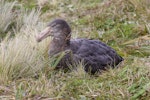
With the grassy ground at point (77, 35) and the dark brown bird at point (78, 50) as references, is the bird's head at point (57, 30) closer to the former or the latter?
the dark brown bird at point (78, 50)

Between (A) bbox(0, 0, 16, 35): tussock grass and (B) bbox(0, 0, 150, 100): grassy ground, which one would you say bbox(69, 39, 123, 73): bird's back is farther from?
(A) bbox(0, 0, 16, 35): tussock grass

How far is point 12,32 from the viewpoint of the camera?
6898mm

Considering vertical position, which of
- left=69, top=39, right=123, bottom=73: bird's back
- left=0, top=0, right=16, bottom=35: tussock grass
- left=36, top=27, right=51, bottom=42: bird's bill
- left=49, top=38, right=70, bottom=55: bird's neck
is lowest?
left=69, top=39, right=123, bottom=73: bird's back

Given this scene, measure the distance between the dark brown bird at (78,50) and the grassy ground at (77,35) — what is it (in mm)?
177

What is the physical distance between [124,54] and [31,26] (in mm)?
1617

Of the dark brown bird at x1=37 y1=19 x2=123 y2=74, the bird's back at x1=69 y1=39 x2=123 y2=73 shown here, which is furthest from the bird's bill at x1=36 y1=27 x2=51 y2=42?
the bird's back at x1=69 y1=39 x2=123 y2=73

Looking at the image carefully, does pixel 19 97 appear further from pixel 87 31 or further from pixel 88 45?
pixel 87 31

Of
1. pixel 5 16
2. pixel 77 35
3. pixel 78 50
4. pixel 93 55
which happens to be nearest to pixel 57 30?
pixel 78 50

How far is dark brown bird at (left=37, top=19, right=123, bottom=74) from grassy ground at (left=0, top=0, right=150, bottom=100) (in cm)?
18

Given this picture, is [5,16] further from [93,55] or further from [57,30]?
[93,55]

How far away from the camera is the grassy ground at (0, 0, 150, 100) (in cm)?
420

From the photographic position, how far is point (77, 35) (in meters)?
6.63

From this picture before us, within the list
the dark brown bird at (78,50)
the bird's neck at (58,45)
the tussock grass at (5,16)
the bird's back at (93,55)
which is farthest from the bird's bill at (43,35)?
the tussock grass at (5,16)

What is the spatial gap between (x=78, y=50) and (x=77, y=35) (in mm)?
1267
